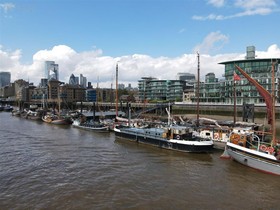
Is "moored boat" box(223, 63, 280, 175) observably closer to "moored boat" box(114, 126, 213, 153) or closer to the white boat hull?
the white boat hull

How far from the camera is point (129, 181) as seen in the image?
2764 cm

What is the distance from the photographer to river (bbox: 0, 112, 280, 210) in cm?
2252

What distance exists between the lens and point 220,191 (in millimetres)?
25109

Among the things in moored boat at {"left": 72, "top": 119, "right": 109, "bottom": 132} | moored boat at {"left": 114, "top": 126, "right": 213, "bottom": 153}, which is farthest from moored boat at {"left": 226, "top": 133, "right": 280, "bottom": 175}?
moored boat at {"left": 72, "top": 119, "right": 109, "bottom": 132}

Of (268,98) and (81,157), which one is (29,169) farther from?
(268,98)

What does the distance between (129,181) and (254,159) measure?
1479 centimetres

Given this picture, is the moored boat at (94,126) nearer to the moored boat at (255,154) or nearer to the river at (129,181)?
the river at (129,181)

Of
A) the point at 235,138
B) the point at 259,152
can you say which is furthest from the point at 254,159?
the point at 235,138

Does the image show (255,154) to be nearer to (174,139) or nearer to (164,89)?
(174,139)

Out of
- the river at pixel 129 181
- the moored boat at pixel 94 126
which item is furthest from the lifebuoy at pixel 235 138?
the moored boat at pixel 94 126

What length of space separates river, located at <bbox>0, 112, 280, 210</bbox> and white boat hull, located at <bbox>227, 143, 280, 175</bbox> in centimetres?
78

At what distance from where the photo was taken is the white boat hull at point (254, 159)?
2922 cm

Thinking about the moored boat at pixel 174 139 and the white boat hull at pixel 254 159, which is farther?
the moored boat at pixel 174 139

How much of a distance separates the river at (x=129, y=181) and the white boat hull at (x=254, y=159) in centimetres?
78
